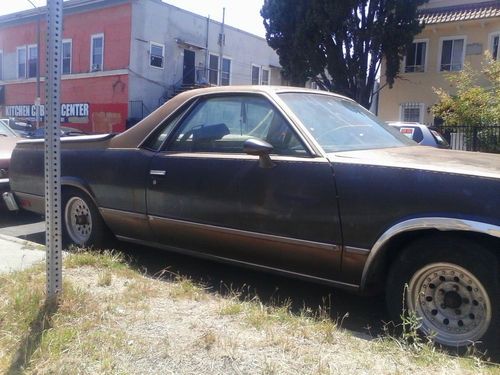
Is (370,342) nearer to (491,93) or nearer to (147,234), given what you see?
(147,234)

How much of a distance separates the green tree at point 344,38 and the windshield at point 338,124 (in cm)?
1652

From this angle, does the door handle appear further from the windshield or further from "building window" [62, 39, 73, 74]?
"building window" [62, 39, 73, 74]

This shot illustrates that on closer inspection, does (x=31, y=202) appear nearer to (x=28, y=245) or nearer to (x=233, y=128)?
(x=28, y=245)

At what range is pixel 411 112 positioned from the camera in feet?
76.1

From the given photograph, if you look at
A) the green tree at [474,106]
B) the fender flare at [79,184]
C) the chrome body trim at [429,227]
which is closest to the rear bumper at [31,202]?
the fender flare at [79,184]

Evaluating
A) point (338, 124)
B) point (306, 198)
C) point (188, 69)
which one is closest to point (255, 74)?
point (188, 69)

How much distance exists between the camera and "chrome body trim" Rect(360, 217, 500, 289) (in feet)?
8.86

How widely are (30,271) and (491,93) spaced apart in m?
16.4

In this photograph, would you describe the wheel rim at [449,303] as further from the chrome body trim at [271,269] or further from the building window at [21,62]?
the building window at [21,62]

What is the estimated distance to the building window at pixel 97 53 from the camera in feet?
84.7

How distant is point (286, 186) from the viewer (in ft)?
11.3

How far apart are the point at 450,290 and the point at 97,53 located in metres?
25.9

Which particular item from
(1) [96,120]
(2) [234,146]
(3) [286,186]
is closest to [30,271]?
(2) [234,146]

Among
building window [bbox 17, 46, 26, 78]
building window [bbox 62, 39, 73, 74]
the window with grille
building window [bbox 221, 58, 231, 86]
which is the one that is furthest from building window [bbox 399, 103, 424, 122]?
building window [bbox 17, 46, 26, 78]
